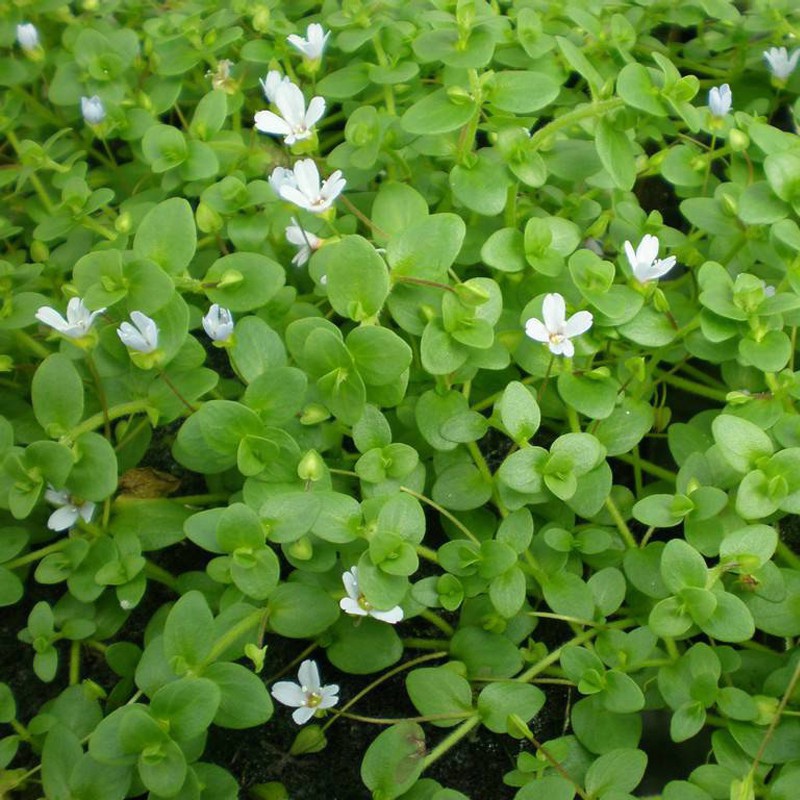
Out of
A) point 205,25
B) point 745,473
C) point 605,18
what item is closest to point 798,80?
point 605,18

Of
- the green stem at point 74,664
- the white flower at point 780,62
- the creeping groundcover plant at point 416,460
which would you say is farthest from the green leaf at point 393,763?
the white flower at point 780,62

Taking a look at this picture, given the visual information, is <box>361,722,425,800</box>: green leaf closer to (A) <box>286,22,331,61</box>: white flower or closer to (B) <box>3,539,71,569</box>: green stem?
(B) <box>3,539,71,569</box>: green stem

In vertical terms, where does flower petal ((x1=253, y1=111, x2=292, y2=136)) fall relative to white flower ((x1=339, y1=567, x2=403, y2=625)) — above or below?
above

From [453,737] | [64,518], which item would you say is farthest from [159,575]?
[453,737]

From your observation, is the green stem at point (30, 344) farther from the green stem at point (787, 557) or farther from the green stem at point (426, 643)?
the green stem at point (787, 557)

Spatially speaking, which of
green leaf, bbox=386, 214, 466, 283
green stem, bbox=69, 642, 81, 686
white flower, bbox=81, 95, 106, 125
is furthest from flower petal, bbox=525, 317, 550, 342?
white flower, bbox=81, 95, 106, 125

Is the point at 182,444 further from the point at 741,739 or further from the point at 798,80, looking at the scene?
the point at 798,80

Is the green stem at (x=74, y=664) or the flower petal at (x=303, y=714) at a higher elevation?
the flower petal at (x=303, y=714)
